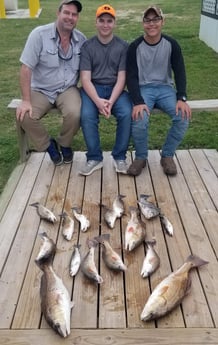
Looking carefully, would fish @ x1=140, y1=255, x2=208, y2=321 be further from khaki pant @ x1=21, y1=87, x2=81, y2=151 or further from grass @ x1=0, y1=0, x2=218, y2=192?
grass @ x1=0, y1=0, x2=218, y2=192

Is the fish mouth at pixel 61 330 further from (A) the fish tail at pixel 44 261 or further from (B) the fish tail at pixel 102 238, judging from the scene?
(B) the fish tail at pixel 102 238

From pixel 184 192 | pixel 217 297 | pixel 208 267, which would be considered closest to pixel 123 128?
pixel 184 192

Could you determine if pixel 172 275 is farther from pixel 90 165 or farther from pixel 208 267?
pixel 90 165

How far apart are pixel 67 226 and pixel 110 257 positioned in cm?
56

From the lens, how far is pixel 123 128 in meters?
4.31

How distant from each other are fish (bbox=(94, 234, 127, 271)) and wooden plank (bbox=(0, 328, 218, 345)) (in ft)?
1.77

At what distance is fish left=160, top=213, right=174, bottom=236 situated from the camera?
3.41 m

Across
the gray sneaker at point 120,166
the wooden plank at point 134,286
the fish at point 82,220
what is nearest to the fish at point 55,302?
the wooden plank at point 134,286

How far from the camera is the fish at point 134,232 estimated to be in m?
3.23

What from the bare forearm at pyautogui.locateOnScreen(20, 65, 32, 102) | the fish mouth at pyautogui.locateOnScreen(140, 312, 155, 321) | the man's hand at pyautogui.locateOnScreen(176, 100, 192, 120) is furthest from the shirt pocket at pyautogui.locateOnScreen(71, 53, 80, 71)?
the fish mouth at pyautogui.locateOnScreen(140, 312, 155, 321)

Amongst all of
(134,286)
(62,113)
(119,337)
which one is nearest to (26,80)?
(62,113)

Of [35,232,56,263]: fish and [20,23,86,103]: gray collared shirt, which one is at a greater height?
[20,23,86,103]: gray collared shirt

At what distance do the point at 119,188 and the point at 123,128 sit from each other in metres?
0.58

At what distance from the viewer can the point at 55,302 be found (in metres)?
2.59
